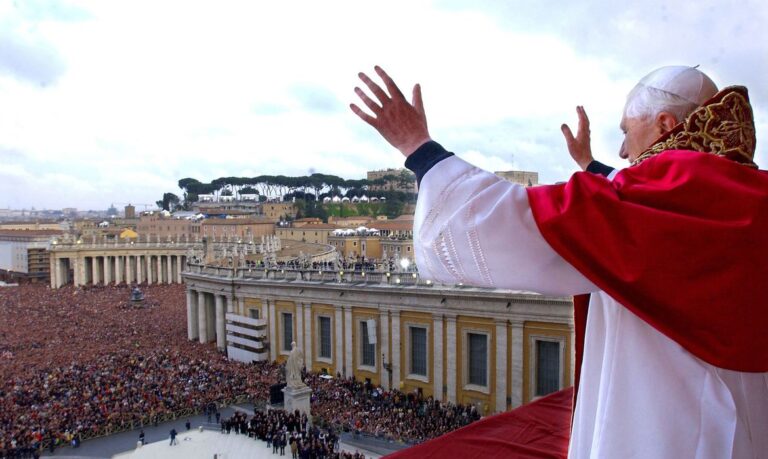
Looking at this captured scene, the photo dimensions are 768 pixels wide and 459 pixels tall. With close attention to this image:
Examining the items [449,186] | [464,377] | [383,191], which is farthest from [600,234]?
[383,191]

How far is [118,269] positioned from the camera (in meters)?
74.1

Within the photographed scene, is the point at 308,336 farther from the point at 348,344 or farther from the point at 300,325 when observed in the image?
the point at 348,344

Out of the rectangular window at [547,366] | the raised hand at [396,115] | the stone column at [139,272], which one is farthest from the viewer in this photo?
the stone column at [139,272]

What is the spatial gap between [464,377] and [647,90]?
22.0m

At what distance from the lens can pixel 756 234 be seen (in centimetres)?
163

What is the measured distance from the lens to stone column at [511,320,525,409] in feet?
70.3

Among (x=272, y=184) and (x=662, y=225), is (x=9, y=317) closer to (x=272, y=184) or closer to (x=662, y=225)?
(x=662, y=225)

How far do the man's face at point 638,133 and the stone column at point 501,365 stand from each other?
20.1m

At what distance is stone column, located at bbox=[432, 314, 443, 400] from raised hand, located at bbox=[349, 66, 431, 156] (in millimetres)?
22028

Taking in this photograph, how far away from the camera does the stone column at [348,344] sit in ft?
88.3

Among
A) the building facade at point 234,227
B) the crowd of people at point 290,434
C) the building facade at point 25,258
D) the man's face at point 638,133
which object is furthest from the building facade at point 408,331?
the building facade at point 25,258

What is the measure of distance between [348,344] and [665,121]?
25625 mm

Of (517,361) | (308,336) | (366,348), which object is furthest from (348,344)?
(517,361)

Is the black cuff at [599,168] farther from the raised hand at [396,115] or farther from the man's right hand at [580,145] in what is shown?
the raised hand at [396,115]
